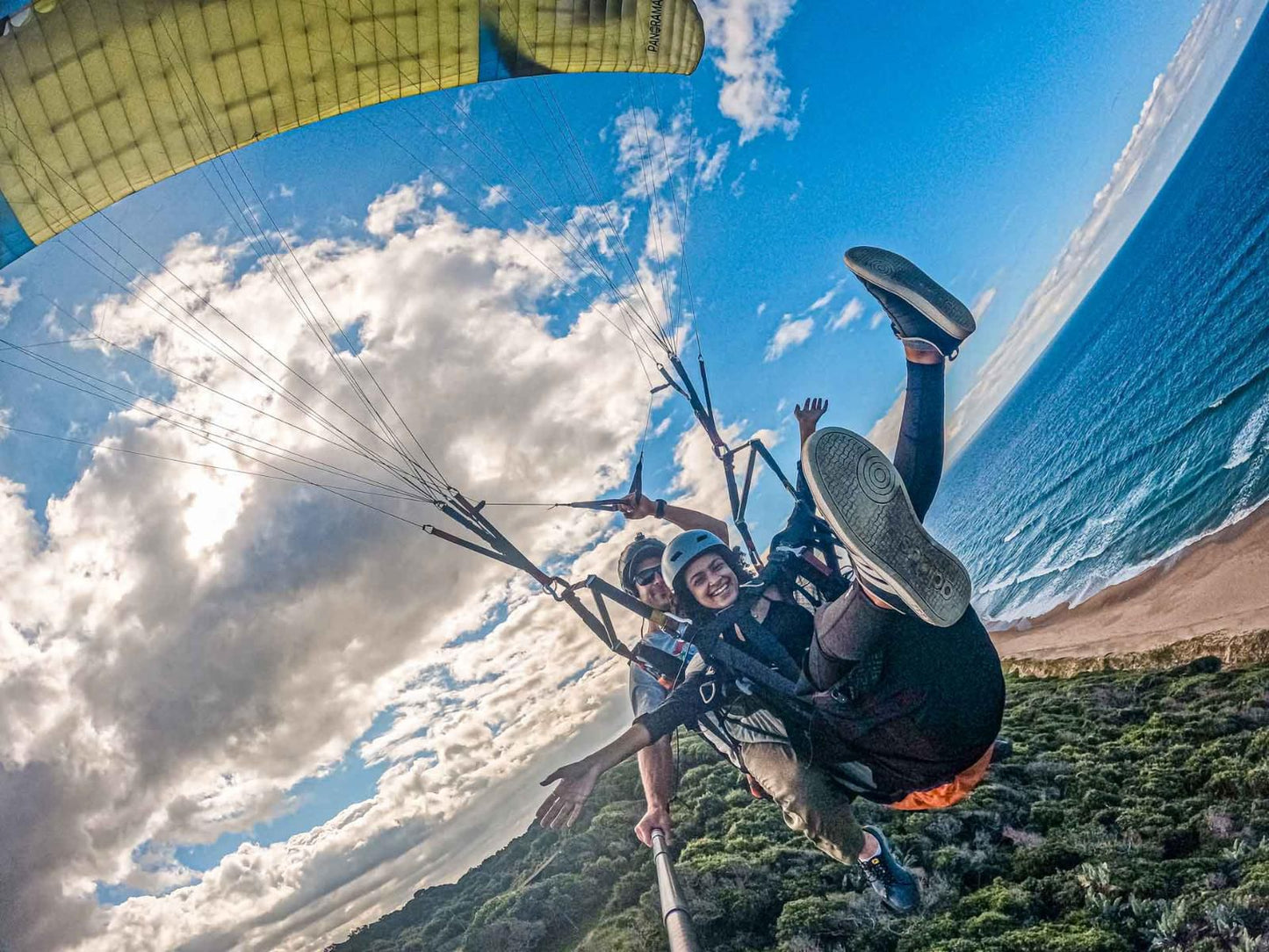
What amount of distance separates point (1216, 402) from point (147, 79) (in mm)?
34671

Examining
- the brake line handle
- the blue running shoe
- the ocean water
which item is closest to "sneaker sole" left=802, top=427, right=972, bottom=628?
the brake line handle

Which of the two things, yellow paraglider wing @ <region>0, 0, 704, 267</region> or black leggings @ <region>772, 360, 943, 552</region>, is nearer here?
black leggings @ <region>772, 360, 943, 552</region>

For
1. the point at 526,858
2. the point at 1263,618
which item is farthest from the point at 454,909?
the point at 1263,618

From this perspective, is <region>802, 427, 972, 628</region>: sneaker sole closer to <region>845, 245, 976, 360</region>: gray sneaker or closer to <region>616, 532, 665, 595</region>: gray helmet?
<region>845, 245, 976, 360</region>: gray sneaker

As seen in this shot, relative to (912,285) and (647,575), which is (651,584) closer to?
(647,575)

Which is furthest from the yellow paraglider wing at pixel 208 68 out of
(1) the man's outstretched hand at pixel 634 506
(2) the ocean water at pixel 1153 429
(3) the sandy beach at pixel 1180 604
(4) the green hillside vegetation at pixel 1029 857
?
(2) the ocean water at pixel 1153 429

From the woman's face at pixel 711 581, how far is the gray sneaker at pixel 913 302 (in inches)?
75.2

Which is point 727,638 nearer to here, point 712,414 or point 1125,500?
point 712,414

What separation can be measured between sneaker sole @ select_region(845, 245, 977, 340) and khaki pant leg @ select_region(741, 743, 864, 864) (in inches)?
103

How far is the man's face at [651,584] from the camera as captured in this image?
5.60m

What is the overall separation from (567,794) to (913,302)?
9.55ft

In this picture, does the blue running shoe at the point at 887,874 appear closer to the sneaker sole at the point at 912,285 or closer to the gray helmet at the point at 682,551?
the gray helmet at the point at 682,551

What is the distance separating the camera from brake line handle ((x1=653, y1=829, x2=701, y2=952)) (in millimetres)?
2803

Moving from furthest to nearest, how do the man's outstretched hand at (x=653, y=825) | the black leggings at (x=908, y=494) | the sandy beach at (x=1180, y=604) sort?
1. the sandy beach at (x=1180, y=604)
2. the man's outstretched hand at (x=653, y=825)
3. the black leggings at (x=908, y=494)
